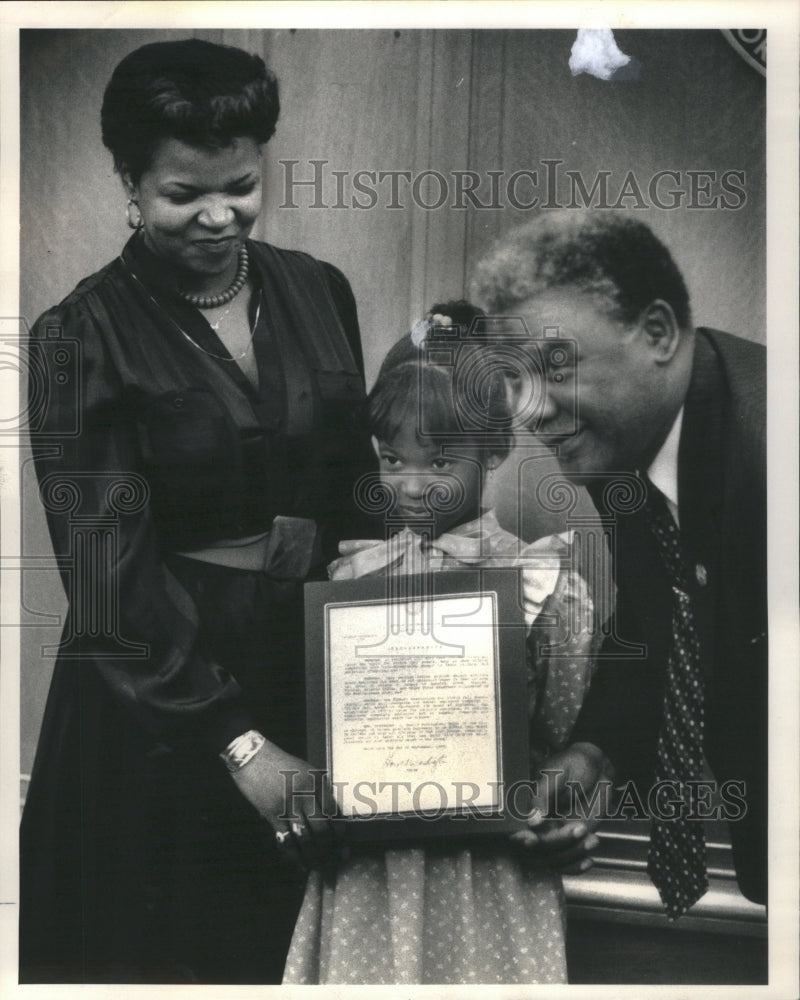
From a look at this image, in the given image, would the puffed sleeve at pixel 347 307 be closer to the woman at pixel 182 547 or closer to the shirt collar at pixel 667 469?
the woman at pixel 182 547

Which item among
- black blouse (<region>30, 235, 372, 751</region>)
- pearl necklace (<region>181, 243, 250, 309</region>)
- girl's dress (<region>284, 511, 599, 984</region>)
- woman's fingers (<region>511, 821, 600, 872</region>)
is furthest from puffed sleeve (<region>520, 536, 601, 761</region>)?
pearl necklace (<region>181, 243, 250, 309</region>)

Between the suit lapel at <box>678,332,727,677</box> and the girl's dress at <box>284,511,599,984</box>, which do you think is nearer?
the girl's dress at <box>284,511,599,984</box>

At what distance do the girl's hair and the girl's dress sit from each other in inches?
8.2

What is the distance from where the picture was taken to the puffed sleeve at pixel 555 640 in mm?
2762

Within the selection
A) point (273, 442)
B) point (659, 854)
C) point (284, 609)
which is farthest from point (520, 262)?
point (659, 854)

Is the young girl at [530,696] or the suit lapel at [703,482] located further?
the suit lapel at [703,482]

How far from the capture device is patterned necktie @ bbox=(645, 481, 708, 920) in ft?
9.21

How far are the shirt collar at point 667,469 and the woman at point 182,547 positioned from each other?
2.27 ft

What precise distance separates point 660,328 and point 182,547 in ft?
4.09

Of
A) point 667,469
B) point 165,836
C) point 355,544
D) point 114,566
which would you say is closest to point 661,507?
point 667,469

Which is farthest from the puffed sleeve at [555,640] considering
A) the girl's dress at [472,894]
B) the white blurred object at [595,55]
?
the white blurred object at [595,55]

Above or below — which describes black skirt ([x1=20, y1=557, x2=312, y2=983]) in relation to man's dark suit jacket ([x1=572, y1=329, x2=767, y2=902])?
below

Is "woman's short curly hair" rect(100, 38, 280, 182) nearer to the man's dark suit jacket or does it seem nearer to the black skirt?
the black skirt

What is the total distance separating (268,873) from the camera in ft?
9.05
